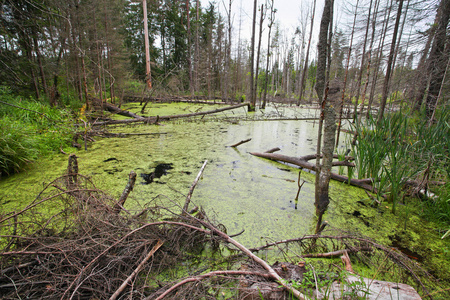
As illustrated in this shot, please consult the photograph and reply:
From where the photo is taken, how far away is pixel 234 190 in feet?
7.58

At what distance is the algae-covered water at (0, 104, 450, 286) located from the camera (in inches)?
65.2

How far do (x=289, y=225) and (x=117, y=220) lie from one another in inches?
51.9

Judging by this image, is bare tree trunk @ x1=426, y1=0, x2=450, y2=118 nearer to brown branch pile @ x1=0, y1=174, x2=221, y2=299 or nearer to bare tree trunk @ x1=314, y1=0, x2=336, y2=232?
bare tree trunk @ x1=314, y1=0, x2=336, y2=232

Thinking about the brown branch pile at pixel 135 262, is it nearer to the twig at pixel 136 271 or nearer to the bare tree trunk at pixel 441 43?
the twig at pixel 136 271

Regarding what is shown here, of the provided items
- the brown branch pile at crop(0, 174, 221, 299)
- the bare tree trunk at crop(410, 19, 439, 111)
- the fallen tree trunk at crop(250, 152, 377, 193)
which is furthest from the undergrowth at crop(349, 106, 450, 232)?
the bare tree trunk at crop(410, 19, 439, 111)

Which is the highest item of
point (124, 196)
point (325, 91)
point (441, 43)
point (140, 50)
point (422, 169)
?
point (140, 50)

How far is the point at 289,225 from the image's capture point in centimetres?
172

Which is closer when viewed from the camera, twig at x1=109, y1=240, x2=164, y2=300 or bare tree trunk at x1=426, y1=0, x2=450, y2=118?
twig at x1=109, y1=240, x2=164, y2=300

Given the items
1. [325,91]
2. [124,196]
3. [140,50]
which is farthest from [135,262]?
[140,50]

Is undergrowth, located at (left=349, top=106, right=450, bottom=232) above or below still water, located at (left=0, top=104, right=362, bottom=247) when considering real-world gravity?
above

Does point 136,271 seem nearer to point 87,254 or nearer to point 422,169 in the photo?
point 87,254

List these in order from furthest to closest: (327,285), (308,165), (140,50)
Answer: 1. (140,50)
2. (308,165)
3. (327,285)

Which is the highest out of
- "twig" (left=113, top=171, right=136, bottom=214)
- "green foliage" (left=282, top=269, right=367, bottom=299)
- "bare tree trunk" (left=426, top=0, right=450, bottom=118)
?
"bare tree trunk" (left=426, top=0, right=450, bottom=118)

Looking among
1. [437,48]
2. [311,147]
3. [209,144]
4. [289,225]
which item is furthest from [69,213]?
[437,48]
